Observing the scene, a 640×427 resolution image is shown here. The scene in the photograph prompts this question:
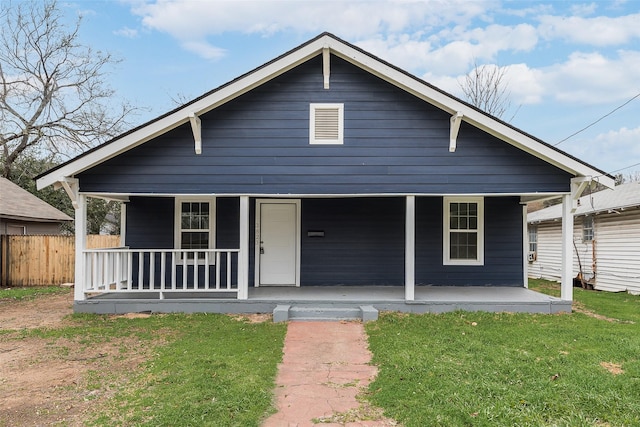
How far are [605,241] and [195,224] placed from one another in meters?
13.4

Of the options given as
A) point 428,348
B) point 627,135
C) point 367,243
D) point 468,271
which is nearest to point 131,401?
point 428,348

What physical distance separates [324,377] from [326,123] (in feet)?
16.2

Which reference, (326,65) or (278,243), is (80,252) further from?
(326,65)

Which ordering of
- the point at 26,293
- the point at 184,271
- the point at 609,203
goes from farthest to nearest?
the point at 609,203, the point at 26,293, the point at 184,271

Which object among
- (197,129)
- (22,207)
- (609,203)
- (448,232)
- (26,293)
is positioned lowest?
(26,293)

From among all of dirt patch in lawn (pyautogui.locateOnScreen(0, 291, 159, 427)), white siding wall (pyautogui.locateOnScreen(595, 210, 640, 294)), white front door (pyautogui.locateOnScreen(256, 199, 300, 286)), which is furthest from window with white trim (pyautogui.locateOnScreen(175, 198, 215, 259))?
white siding wall (pyautogui.locateOnScreen(595, 210, 640, 294))

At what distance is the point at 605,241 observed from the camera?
14141 mm

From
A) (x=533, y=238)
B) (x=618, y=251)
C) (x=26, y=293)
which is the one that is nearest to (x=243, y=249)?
(x=26, y=293)

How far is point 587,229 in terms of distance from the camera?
15.2m

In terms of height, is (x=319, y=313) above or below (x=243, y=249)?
below

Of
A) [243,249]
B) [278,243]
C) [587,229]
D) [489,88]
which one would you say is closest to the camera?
[243,249]

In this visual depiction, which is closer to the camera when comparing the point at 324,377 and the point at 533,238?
the point at 324,377

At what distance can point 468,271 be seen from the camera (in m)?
10.1

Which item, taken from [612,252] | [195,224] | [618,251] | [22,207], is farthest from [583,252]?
[22,207]
